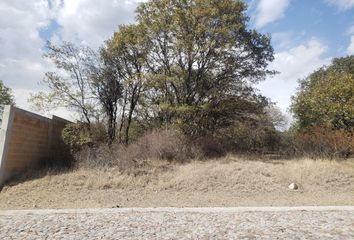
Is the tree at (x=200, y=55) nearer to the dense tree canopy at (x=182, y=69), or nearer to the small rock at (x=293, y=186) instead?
the dense tree canopy at (x=182, y=69)

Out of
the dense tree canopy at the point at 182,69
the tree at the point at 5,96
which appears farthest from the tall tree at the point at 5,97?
the dense tree canopy at the point at 182,69

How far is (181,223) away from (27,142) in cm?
979

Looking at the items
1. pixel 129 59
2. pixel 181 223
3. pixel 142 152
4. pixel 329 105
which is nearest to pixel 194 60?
pixel 129 59

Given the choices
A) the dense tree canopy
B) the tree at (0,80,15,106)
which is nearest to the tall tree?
the tree at (0,80,15,106)

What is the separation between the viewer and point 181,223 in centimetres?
771

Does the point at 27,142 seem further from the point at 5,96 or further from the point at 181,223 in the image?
the point at 5,96

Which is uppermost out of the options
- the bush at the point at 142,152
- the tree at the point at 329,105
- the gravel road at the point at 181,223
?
the tree at the point at 329,105

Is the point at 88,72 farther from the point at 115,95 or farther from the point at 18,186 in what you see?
the point at 18,186

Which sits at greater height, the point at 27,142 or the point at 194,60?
the point at 194,60

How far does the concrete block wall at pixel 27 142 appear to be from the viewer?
1302 cm

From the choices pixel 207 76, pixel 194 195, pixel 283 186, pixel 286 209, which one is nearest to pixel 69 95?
pixel 207 76

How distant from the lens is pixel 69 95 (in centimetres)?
1866

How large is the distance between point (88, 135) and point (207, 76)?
24.8 ft

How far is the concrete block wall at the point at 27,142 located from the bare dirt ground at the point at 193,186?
3.43 ft
